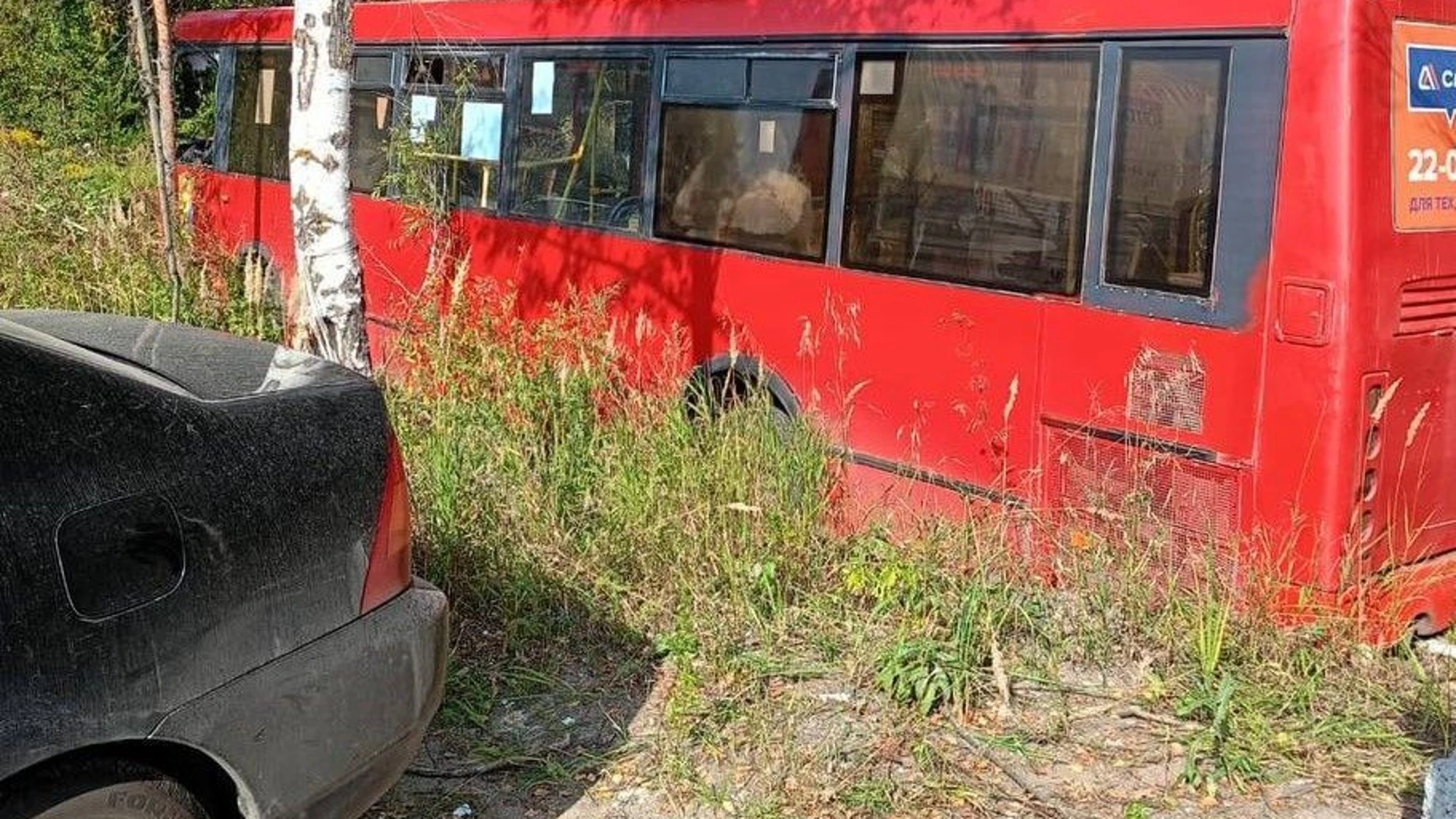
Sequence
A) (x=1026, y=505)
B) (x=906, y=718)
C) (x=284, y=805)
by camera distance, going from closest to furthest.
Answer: (x=284, y=805), (x=906, y=718), (x=1026, y=505)

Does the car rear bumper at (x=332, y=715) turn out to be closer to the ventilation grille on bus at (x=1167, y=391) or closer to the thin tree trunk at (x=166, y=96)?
the ventilation grille on bus at (x=1167, y=391)

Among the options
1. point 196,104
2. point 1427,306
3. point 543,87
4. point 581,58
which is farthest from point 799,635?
point 196,104

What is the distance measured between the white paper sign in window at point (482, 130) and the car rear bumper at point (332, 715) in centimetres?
562

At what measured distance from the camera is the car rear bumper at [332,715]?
3027 millimetres

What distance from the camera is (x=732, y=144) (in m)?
7.33

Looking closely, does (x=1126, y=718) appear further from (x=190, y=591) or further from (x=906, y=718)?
(x=190, y=591)

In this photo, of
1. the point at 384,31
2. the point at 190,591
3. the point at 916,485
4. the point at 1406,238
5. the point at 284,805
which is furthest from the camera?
the point at 384,31

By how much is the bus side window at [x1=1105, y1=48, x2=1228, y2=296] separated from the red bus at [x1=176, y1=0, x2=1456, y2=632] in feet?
A: 0.04

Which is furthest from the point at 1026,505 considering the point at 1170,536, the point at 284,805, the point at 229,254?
the point at 229,254

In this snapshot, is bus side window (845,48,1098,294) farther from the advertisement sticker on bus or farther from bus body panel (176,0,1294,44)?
the advertisement sticker on bus

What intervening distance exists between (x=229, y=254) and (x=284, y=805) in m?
7.79

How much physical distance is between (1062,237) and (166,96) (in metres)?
→ 8.36

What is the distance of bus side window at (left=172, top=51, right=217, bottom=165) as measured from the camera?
12.1 meters

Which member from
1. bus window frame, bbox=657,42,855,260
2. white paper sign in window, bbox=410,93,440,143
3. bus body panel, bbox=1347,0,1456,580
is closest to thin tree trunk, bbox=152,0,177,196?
white paper sign in window, bbox=410,93,440,143
